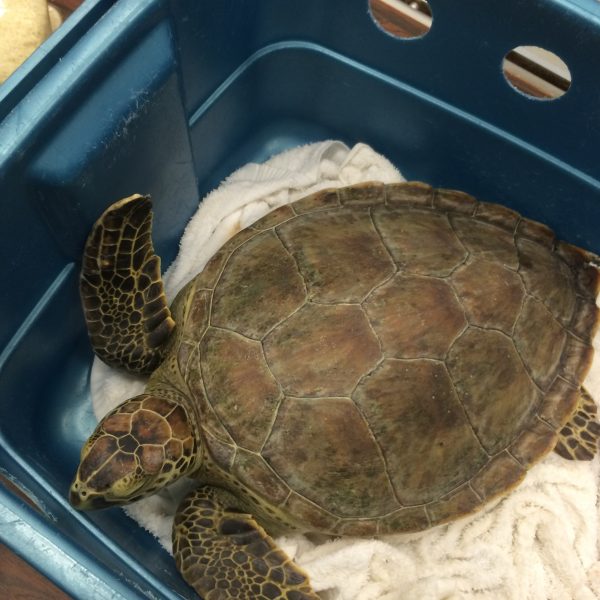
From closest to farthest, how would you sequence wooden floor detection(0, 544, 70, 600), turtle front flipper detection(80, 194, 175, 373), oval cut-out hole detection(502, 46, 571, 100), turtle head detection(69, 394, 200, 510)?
turtle head detection(69, 394, 200, 510) < turtle front flipper detection(80, 194, 175, 373) < wooden floor detection(0, 544, 70, 600) < oval cut-out hole detection(502, 46, 571, 100)

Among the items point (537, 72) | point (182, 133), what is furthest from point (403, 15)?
point (182, 133)

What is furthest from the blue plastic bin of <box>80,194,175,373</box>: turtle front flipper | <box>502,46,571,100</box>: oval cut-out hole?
<box>502,46,571,100</box>: oval cut-out hole

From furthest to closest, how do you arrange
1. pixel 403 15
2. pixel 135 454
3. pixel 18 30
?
pixel 403 15
pixel 18 30
pixel 135 454

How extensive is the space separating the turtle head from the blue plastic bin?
85 millimetres

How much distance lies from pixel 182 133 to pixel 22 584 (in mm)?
1042

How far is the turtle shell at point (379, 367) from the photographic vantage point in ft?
3.49

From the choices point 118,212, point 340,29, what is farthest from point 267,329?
point 340,29

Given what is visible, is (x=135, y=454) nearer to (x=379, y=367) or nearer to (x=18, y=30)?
(x=379, y=367)

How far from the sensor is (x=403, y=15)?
1.57 meters

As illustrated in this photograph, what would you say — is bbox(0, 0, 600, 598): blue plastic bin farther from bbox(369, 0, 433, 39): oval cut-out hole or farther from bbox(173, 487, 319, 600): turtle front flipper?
bbox(369, 0, 433, 39): oval cut-out hole

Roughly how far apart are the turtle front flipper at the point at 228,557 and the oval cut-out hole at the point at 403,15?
4.04ft

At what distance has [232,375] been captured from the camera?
110 cm

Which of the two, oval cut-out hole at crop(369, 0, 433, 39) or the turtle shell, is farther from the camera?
oval cut-out hole at crop(369, 0, 433, 39)

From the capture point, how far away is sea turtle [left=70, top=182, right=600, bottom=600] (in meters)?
1.06
